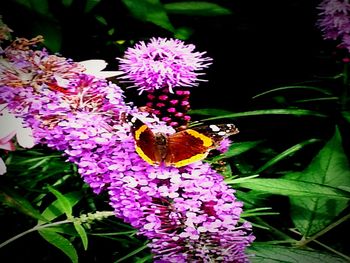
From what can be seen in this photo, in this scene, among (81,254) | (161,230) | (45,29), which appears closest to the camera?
(161,230)

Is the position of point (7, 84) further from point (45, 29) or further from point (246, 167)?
point (246, 167)

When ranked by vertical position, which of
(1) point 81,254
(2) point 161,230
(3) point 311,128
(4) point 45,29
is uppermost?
(4) point 45,29

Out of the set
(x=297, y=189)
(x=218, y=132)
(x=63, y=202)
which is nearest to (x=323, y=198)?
(x=297, y=189)

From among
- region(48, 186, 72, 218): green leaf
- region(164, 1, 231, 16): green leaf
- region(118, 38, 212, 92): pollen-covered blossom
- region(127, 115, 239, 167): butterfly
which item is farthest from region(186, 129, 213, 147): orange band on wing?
region(164, 1, 231, 16): green leaf

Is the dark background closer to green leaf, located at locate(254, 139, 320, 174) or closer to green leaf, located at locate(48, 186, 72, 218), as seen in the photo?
green leaf, located at locate(254, 139, 320, 174)

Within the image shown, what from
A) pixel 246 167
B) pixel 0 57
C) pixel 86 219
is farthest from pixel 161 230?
pixel 0 57

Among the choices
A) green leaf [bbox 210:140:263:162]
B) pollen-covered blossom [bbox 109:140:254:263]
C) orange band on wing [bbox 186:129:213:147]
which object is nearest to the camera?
pollen-covered blossom [bbox 109:140:254:263]
